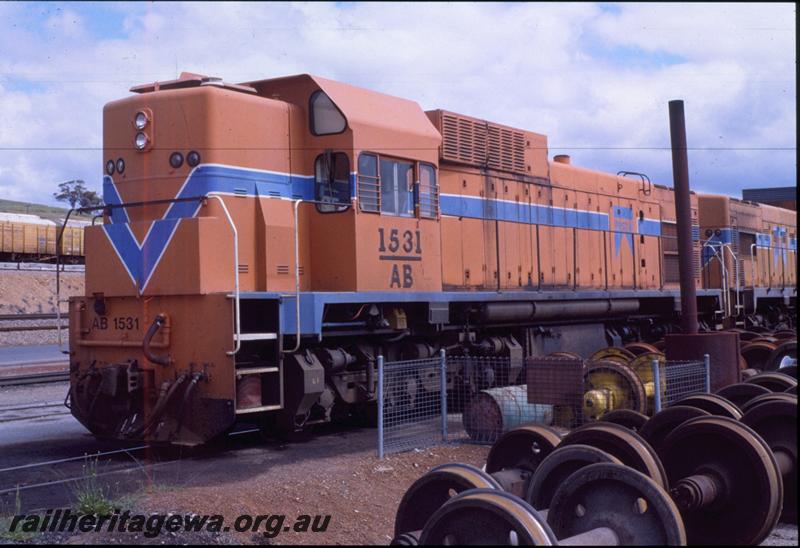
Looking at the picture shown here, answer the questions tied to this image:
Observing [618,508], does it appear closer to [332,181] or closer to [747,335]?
[332,181]

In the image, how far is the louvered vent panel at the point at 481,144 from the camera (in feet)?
41.5

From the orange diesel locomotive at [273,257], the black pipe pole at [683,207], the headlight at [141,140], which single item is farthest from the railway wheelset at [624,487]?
the headlight at [141,140]

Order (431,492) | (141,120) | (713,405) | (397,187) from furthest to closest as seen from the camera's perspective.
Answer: (397,187) < (141,120) < (713,405) < (431,492)

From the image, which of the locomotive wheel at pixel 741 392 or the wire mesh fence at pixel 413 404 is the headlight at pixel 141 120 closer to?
the wire mesh fence at pixel 413 404

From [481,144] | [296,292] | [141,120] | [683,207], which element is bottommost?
[296,292]

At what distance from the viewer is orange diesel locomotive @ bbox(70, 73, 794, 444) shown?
31.3 feet

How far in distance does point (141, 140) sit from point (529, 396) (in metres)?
5.67

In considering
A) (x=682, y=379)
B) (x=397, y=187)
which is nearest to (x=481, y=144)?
(x=397, y=187)

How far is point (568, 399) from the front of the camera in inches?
388

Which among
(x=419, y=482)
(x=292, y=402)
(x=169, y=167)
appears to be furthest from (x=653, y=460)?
(x=169, y=167)

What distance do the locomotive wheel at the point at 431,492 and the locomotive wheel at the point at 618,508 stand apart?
1.70ft

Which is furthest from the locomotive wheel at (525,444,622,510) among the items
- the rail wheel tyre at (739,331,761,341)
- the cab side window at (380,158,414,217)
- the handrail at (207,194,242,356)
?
the rail wheel tyre at (739,331,761,341)

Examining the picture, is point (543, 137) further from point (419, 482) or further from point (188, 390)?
point (419, 482)

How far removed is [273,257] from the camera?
1025 cm
